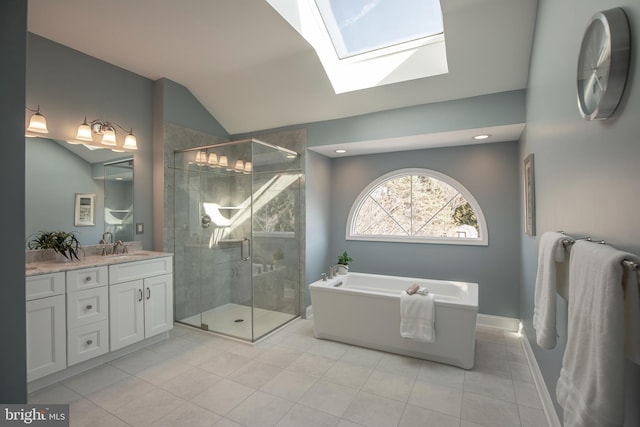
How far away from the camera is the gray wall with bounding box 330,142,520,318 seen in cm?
371

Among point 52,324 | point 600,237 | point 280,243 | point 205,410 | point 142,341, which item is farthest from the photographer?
point 280,243

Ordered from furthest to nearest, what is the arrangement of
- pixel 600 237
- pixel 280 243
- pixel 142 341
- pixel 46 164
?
pixel 280 243 → pixel 142 341 → pixel 46 164 → pixel 600 237

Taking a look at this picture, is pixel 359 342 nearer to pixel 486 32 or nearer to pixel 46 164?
pixel 486 32

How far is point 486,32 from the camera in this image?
2.48 meters

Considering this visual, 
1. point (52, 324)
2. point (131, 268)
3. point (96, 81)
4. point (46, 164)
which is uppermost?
point (96, 81)

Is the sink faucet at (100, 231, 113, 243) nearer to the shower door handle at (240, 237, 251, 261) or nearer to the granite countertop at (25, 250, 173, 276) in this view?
the granite countertop at (25, 250, 173, 276)

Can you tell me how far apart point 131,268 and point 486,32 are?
3915 mm

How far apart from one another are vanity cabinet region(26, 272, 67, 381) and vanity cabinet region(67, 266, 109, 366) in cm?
5

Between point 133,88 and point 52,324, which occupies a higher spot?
point 133,88

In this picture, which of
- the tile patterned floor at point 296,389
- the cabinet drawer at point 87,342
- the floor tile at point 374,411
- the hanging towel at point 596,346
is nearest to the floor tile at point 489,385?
the tile patterned floor at point 296,389

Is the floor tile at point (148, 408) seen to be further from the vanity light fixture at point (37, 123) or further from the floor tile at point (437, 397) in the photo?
Result: the vanity light fixture at point (37, 123)

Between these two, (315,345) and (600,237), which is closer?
(600,237)

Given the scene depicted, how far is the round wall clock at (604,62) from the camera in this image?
0.93 metres

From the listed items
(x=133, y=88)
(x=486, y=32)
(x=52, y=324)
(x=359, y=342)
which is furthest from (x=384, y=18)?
(x=52, y=324)
